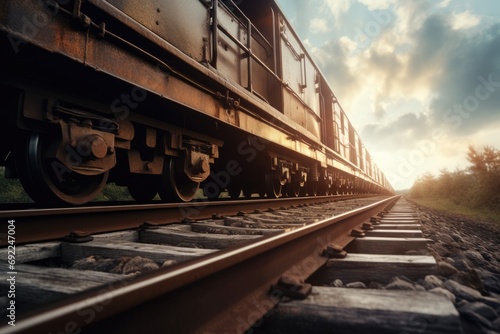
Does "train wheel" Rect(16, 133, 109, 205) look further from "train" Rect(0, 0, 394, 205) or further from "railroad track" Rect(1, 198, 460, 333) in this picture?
"railroad track" Rect(1, 198, 460, 333)

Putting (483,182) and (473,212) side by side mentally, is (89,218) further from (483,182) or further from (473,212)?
(483,182)

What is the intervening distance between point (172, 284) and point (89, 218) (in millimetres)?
1555

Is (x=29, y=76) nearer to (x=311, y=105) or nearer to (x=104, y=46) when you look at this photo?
(x=104, y=46)

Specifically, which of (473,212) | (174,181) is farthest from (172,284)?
(473,212)

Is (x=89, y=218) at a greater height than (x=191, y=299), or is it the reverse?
(x=89, y=218)

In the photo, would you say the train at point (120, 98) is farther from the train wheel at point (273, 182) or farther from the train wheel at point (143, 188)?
the train wheel at point (273, 182)

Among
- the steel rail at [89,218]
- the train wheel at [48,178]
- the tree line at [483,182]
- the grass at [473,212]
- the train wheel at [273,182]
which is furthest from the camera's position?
the tree line at [483,182]

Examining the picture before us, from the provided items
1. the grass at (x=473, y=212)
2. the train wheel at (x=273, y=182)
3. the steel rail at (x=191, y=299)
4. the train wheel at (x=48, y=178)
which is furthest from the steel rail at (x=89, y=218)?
the grass at (x=473, y=212)

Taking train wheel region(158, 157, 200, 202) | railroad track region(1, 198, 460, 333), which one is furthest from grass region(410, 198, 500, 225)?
railroad track region(1, 198, 460, 333)

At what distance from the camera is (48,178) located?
2.20 m

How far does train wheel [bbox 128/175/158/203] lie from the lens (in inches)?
143

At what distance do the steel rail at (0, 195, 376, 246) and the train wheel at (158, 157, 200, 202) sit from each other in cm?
36

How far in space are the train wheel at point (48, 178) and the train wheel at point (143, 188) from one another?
1.05m

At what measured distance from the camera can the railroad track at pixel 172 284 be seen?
2.04ft
